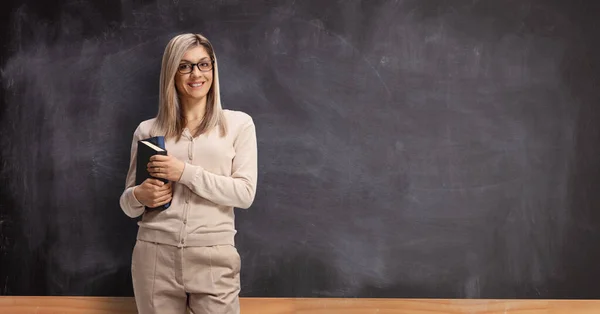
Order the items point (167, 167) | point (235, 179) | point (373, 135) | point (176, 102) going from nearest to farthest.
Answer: point (167, 167)
point (235, 179)
point (176, 102)
point (373, 135)

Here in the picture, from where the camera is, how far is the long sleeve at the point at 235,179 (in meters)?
2.32

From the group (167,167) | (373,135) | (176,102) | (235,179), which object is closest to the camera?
(167,167)

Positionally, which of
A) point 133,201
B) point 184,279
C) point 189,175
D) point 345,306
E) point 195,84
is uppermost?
point 195,84

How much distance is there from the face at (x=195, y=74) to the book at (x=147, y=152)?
25 centimetres

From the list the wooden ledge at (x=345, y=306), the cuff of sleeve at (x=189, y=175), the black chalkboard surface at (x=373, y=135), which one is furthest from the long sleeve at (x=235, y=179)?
the wooden ledge at (x=345, y=306)

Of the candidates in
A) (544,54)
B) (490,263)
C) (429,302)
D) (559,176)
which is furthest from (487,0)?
(429,302)

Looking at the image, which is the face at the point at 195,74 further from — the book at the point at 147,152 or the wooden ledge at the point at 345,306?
the wooden ledge at the point at 345,306

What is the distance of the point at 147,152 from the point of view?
236cm

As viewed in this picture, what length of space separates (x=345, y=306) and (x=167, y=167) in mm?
1129

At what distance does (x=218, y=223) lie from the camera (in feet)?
7.93

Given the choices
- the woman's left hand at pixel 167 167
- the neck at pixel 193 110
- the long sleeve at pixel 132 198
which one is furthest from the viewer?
the neck at pixel 193 110

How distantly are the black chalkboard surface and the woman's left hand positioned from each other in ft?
2.19

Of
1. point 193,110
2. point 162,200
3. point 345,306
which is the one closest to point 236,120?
point 193,110

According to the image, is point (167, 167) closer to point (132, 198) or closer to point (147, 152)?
point (147, 152)
